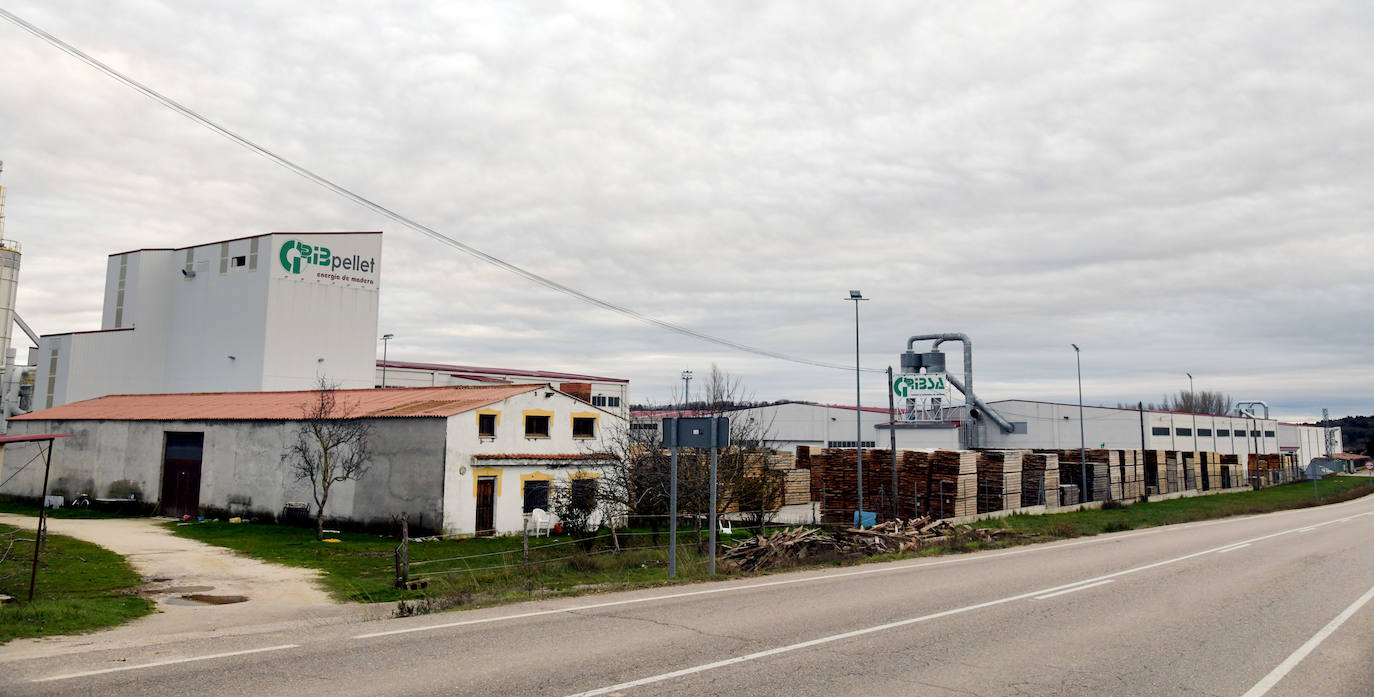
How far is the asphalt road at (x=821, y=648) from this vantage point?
303 inches

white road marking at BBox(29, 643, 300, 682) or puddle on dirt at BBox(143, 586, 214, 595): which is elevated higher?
white road marking at BBox(29, 643, 300, 682)

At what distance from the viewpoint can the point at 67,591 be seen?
15.3 meters

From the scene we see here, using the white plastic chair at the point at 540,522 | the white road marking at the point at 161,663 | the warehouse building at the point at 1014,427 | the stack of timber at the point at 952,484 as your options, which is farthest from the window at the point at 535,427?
the warehouse building at the point at 1014,427

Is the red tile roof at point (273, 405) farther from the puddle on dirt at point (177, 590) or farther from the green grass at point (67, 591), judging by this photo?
the puddle on dirt at point (177, 590)

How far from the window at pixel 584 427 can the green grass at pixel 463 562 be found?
5968mm

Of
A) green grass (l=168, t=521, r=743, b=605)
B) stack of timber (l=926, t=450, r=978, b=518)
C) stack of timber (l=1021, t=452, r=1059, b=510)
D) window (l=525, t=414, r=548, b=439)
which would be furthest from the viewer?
stack of timber (l=1021, t=452, r=1059, b=510)

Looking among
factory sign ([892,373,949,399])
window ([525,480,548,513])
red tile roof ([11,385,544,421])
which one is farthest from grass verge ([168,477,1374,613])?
factory sign ([892,373,949,399])

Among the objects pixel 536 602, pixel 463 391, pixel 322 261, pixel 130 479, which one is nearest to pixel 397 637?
pixel 536 602

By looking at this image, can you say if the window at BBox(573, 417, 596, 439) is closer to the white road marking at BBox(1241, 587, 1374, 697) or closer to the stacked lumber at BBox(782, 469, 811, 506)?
the stacked lumber at BBox(782, 469, 811, 506)

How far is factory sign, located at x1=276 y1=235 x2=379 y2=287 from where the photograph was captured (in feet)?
170

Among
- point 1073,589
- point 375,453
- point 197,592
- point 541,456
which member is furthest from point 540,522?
point 1073,589

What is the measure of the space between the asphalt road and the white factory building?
4493 cm

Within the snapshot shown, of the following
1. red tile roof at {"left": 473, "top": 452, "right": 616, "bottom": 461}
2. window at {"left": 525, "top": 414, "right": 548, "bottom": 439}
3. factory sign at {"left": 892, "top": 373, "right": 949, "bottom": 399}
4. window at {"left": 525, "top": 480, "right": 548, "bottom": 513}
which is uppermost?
factory sign at {"left": 892, "top": 373, "right": 949, "bottom": 399}

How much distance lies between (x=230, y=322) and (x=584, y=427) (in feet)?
103
